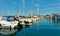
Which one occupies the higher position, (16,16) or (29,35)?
(16,16)

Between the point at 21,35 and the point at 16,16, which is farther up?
the point at 16,16

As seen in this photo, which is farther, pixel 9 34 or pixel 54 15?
pixel 54 15

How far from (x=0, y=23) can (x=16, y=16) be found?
886 centimetres

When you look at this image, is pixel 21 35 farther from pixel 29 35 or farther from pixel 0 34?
pixel 0 34

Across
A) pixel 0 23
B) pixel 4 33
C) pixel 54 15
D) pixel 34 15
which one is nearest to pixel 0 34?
pixel 4 33

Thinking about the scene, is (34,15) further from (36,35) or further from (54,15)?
(36,35)

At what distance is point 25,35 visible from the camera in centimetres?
1377

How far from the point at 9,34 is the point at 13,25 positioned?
4.34m

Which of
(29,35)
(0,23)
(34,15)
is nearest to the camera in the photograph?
(29,35)

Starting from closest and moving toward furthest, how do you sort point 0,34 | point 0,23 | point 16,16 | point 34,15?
point 0,34, point 0,23, point 16,16, point 34,15

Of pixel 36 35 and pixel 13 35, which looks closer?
pixel 13 35

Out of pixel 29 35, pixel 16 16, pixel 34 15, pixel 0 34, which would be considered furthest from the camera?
pixel 34 15

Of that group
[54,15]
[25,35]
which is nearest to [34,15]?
[54,15]

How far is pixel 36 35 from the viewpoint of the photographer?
45.0 feet
